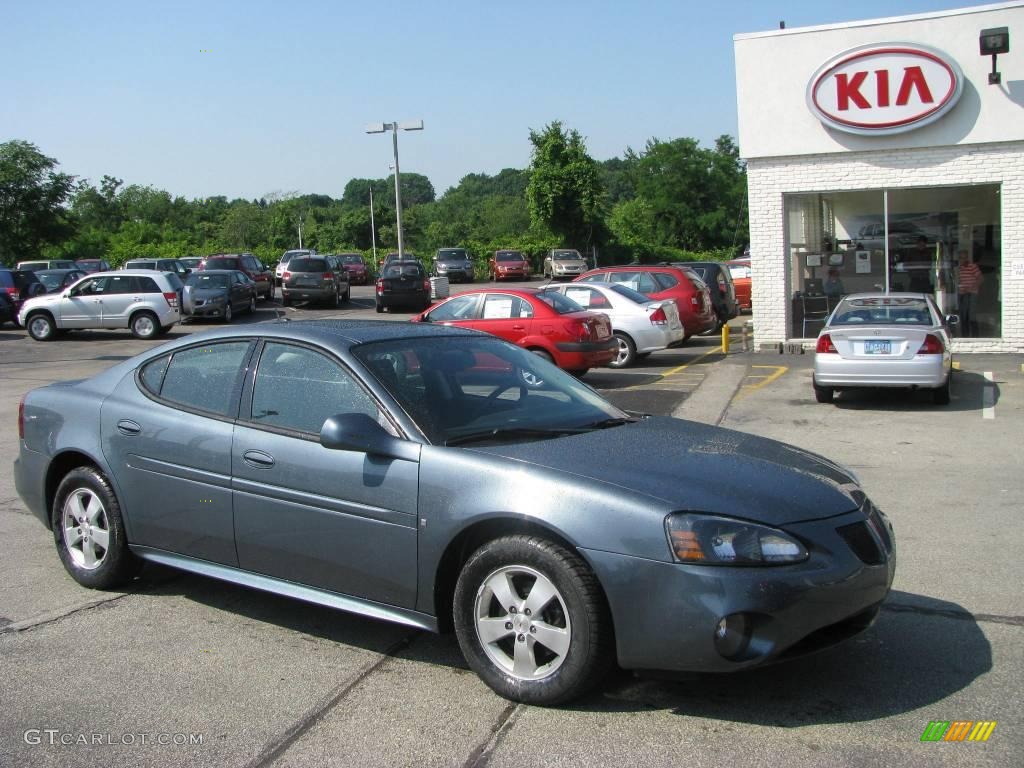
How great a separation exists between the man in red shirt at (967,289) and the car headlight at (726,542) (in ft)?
52.9

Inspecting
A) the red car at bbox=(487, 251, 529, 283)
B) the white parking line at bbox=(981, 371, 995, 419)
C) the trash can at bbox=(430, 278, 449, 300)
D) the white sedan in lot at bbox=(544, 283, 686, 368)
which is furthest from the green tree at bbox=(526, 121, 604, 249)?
the white parking line at bbox=(981, 371, 995, 419)

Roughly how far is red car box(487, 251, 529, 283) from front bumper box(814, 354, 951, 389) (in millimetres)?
38962

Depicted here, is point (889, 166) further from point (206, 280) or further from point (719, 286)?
point (206, 280)

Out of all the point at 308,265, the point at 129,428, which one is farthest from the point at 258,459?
the point at 308,265

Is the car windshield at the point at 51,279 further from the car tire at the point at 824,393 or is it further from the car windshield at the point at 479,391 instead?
the car windshield at the point at 479,391

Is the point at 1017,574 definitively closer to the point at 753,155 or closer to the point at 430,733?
the point at 430,733

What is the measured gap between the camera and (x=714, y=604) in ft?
12.3

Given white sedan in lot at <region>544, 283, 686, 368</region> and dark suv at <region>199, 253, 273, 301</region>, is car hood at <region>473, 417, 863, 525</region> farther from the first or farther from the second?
dark suv at <region>199, 253, 273, 301</region>

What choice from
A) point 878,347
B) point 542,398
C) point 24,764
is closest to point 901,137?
point 878,347

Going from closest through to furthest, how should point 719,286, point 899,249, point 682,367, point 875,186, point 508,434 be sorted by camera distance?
point 508,434
point 682,367
point 875,186
point 899,249
point 719,286

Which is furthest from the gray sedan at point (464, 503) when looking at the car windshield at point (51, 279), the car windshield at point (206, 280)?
the car windshield at point (51, 279)

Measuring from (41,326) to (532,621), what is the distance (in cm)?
2536

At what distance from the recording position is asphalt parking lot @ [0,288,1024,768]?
3.76 meters

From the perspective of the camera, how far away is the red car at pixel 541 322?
49.5 ft
